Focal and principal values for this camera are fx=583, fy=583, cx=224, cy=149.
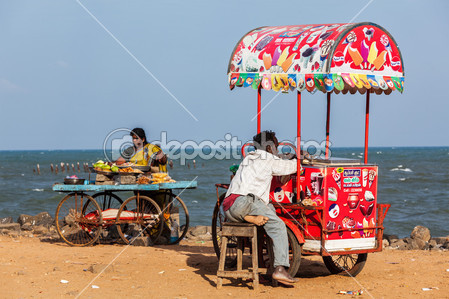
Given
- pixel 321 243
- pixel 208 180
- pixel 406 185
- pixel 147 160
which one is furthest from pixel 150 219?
pixel 208 180

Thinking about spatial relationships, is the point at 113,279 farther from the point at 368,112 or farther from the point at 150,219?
the point at 368,112

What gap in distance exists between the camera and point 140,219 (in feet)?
36.9

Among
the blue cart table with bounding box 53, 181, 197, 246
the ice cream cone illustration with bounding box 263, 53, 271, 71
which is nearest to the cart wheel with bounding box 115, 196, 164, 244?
the blue cart table with bounding box 53, 181, 197, 246

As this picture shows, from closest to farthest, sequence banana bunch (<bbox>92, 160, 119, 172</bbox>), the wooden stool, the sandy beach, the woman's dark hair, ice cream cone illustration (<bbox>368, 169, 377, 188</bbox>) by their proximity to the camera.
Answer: the sandy beach
the wooden stool
ice cream cone illustration (<bbox>368, 169, 377, 188</bbox>)
banana bunch (<bbox>92, 160, 119, 172</bbox>)
the woman's dark hair

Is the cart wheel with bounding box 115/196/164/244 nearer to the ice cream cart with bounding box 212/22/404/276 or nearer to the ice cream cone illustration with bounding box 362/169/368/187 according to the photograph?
the ice cream cart with bounding box 212/22/404/276

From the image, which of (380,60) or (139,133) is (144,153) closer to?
(139,133)

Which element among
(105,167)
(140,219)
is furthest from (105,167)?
(140,219)

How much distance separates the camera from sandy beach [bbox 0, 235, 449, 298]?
7.38 meters

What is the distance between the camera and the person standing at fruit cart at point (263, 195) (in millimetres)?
7445

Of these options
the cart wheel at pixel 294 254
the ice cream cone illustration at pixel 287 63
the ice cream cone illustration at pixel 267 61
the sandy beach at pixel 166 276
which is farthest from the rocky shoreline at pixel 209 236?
the ice cream cone illustration at pixel 287 63

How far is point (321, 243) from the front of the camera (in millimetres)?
7719

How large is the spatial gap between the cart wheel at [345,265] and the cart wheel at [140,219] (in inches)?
144

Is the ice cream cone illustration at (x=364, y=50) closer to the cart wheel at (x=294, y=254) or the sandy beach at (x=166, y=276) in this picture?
the cart wheel at (x=294, y=254)

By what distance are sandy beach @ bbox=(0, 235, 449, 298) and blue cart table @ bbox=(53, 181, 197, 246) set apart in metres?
0.59
